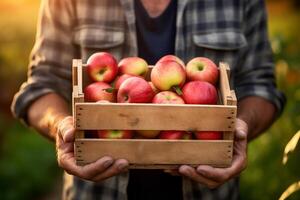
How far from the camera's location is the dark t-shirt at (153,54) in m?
2.85

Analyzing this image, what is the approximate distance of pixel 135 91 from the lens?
7.38ft

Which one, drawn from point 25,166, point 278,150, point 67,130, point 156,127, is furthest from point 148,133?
point 25,166

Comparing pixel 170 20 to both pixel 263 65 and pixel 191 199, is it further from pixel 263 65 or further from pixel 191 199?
pixel 191 199

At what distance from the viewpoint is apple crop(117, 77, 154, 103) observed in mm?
2256

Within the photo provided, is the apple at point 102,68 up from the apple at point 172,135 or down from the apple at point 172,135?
up

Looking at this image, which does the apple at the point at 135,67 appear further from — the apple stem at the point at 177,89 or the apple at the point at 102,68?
the apple stem at the point at 177,89

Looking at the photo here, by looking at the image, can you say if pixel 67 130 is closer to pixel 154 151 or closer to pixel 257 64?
pixel 154 151

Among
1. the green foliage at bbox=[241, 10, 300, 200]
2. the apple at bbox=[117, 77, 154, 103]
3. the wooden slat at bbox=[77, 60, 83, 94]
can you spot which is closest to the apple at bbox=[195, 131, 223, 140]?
the apple at bbox=[117, 77, 154, 103]

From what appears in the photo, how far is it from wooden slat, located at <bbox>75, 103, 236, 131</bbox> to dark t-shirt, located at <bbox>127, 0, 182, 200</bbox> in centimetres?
65

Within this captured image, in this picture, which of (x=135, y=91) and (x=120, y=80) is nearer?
(x=135, y=91)

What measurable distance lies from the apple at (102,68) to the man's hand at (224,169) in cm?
45

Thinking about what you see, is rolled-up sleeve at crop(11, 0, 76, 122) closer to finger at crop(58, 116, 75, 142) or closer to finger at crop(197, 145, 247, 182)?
finger at crop(58, 116, 75, 142)

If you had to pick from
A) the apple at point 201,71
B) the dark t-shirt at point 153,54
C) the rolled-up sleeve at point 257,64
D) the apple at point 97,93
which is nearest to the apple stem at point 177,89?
the apple at point 201,71

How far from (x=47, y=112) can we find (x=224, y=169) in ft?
2.93
